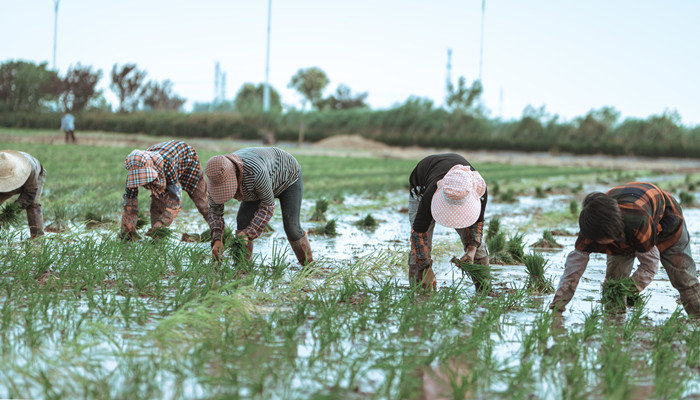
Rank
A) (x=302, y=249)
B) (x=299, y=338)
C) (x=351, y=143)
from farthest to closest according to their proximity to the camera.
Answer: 1. (x=351, y=143)
2. (x=302, y=249)
3. (x=299, y=338)

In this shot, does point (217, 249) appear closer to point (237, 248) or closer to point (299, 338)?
point (237, 248)

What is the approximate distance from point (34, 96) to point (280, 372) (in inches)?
1790

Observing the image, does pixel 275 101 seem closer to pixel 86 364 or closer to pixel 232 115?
pixel 232 115

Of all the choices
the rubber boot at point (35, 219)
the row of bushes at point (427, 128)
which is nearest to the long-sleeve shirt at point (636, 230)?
the rubber boot at point (35, 219)

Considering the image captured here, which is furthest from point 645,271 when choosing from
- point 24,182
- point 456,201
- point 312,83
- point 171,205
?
point 312,83

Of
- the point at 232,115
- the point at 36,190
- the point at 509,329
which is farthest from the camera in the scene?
the point at 232,115

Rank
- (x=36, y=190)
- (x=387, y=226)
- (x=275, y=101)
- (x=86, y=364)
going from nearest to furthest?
(x=86, y=364), (x=36, y=190), (x=387, y=226), (x=275, y=101)

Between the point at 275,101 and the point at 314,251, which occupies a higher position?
the point at 275,101

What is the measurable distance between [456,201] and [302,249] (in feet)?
5.57

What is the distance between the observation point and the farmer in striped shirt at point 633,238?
11.8 feet

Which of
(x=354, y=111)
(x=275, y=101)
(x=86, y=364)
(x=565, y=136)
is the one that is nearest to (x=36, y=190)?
(x=86, y=364)

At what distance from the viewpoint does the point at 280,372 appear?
276cm

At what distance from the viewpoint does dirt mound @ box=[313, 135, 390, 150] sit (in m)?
39.5

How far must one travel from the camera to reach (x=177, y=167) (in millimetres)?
5738
